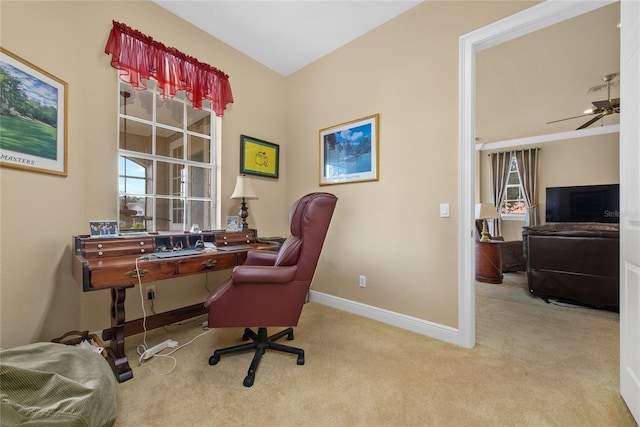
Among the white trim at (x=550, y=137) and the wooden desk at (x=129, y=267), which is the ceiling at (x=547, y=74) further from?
the wooden desk at (x=129, y=267)

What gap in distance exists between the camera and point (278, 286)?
1588 mm

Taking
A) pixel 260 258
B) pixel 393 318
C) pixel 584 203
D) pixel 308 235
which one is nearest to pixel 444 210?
pixel 393 318

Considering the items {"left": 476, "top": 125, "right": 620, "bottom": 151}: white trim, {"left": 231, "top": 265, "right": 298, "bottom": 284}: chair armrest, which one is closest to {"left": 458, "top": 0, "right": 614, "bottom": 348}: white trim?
{"left": 231, "top": 265, "right": 298, "bottom": 284}: chair armrest

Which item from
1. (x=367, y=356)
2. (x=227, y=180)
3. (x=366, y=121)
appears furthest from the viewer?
(x=227, y=180)

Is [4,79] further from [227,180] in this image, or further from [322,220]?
[322,220]

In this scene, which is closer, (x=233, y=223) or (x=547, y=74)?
(x=233, y=223)

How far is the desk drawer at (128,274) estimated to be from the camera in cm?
142

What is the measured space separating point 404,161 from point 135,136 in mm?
2373

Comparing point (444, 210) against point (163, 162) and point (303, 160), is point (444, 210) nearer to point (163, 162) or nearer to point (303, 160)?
point (303, 160)

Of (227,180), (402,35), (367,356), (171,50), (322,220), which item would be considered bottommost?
(367,356)

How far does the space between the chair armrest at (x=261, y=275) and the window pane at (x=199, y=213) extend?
4.25 feet

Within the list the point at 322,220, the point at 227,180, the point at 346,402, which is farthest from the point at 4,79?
the point at 346,402

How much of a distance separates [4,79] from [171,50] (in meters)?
1.18

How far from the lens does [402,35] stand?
2320 mm
